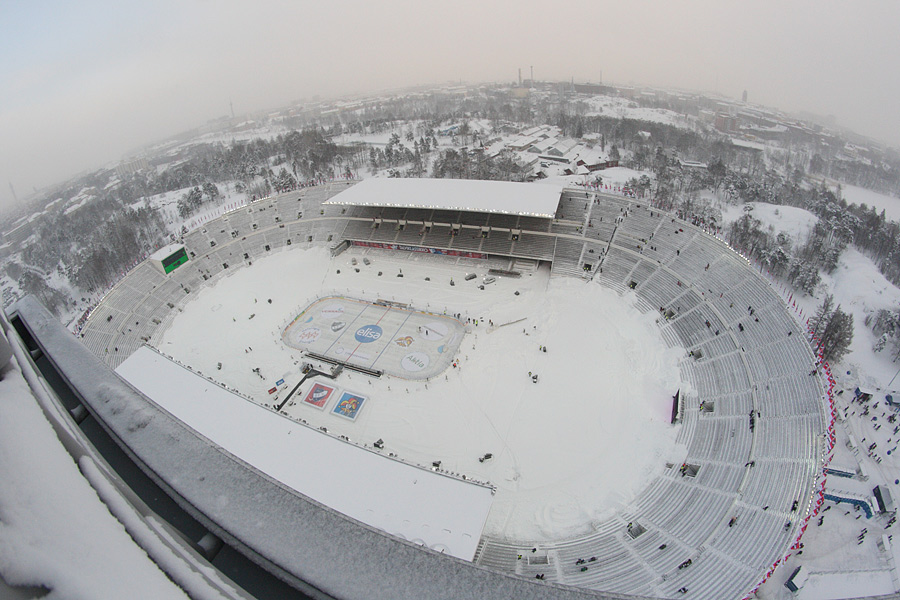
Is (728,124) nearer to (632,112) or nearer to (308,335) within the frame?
(632,112)

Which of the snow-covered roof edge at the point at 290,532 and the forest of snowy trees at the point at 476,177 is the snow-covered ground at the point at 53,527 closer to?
the snow-covered roof edge at the point at 290,532

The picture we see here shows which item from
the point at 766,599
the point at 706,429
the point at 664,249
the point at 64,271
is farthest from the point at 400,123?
the point at 766,599

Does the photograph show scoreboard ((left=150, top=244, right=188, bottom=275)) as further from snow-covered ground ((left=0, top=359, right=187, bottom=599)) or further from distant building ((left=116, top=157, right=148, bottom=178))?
distant building ((left=116, top=157, right=148, bottom=178))

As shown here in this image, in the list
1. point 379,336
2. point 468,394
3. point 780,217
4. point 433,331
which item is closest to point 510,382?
point 468,394

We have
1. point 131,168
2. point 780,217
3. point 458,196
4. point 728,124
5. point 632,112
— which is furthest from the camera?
point 632,112

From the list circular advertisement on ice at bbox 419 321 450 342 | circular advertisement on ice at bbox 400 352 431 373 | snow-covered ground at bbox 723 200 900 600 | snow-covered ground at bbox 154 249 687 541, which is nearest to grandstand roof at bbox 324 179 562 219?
snow-covered ground at bbox 154 249 687 541

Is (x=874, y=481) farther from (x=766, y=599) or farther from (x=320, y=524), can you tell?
(x=320, y=524)

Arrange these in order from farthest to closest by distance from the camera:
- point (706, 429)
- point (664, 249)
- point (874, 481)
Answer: point (664, 249), point (706, 429), point (874, 481)
